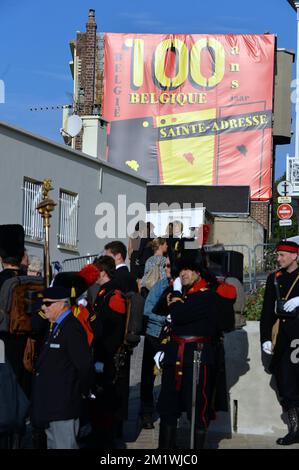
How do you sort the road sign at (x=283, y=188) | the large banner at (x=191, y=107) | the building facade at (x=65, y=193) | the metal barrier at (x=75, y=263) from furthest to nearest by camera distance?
the large banner at (x=191, y=107) < the road sign at (x=283, y=188) < the metal barrier at (x=75, y=263) < the building facade at (x=65, y=193)

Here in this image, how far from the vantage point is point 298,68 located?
1753 inches

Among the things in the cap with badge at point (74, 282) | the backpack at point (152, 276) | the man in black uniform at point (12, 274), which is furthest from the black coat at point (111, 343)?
the backpack at point (152, 276)

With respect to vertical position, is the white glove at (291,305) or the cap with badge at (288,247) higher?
the cap with badge at (288,247)

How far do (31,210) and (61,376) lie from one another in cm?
1806

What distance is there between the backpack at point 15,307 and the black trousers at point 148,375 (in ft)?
7.32

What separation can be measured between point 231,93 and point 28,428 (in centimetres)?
3996

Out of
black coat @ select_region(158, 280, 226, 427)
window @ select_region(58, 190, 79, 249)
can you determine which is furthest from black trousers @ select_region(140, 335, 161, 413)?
window @ select_region(58, 190, 79, 249)

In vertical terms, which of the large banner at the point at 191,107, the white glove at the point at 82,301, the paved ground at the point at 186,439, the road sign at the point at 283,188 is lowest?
the paved ground at the point at 186,439

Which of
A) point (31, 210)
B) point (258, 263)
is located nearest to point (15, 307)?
point (258, 263)

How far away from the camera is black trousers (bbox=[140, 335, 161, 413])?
11320 mm

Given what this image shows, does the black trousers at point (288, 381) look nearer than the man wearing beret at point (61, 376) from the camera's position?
No

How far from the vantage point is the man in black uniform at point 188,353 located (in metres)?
9.51

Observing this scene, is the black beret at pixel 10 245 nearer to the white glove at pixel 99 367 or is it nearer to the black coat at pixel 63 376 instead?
the white glove at pixel 99 367

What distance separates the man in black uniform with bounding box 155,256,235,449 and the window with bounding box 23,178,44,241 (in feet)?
53.6
